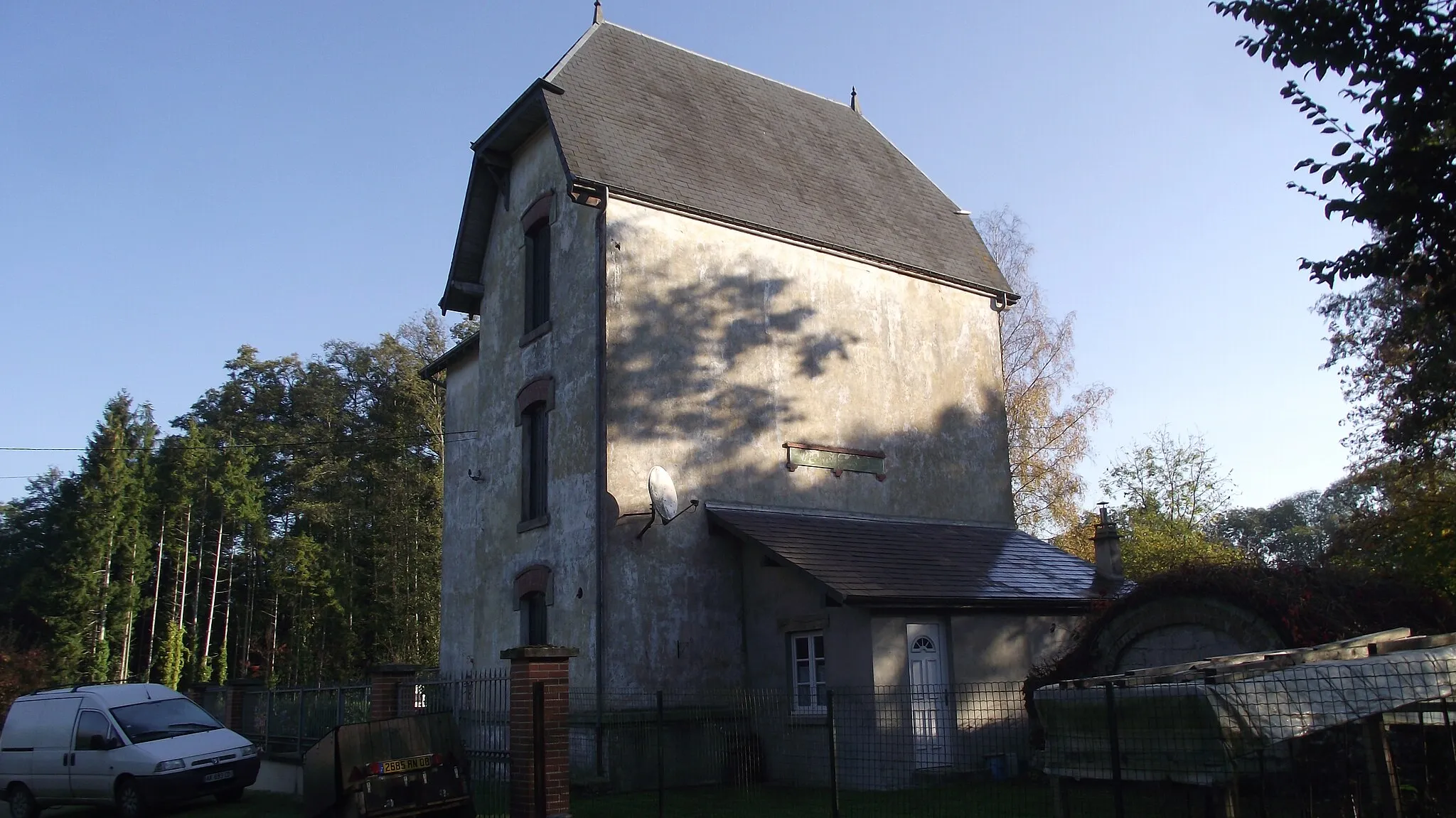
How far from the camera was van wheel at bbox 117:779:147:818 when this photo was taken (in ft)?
48.3

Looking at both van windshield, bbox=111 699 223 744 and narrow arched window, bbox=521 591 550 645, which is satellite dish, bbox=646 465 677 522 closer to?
narrow arched window, bbox=521 591 550 645

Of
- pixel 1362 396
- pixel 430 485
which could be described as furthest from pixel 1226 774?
pixel 430 485

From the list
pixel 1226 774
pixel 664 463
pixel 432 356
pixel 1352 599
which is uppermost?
pixel 432 356

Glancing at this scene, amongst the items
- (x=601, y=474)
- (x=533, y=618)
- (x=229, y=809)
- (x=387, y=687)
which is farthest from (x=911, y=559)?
(x=229, y=809)

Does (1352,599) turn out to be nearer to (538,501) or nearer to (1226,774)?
(1226,774)

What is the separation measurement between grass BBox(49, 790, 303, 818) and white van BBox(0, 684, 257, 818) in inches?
10.7

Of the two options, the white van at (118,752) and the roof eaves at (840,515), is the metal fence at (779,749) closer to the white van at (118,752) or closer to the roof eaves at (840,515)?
the roof eaves at (840,515)

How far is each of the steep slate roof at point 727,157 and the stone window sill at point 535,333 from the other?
2.84 m

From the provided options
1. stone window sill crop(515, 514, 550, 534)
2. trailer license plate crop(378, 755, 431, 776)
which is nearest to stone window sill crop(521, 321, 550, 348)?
stone window sill crop(515, 514, 550, 534)

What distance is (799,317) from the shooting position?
1939 cm

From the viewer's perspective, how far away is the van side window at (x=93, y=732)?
15.2 meters

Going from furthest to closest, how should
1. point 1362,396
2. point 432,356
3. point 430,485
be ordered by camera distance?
point 432,356, point 430,485, point 1362,396

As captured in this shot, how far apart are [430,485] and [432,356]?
25.5 feet

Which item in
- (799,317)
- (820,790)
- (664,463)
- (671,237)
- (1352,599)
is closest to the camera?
(1352,599)
